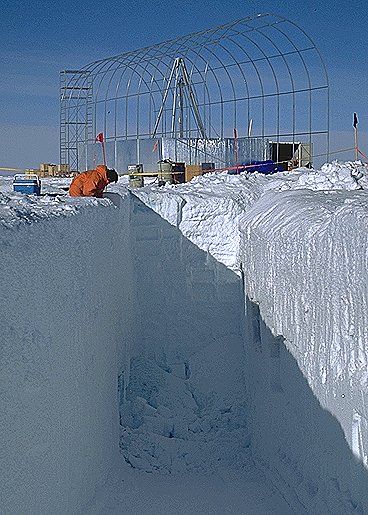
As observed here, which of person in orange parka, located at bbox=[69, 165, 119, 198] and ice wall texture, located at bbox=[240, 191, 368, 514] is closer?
ice wall texture, located at bbox=[240, 191, 368, 514]

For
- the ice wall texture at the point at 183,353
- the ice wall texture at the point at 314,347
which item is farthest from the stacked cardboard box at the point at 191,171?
the ice wall texture at the point at 314,347

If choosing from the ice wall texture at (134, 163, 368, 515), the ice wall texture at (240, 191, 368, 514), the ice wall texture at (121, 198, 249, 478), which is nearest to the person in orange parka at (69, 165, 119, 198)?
the ice wall texture at (121, 198, 249, 478)

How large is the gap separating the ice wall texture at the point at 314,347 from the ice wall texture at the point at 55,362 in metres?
1.62

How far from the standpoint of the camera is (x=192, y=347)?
1062 centimetres

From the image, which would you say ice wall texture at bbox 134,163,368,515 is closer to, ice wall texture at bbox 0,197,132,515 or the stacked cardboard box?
ice wall texture at bbox 0,197,132,515

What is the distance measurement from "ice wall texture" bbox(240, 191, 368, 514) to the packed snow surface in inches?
0.9

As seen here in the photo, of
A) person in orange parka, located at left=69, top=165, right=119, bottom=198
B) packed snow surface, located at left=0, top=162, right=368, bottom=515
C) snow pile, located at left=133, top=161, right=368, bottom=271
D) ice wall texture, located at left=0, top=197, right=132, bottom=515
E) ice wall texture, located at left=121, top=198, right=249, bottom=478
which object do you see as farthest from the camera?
snow pile, located at left=133, top=161, right=368, bottom=271

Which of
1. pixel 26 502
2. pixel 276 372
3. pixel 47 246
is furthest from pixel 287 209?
pixel 26 502

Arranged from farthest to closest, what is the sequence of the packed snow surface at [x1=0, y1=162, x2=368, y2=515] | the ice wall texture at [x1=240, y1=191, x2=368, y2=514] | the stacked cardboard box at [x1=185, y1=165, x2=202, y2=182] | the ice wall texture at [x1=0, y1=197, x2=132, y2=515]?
the stacked cardboard box at [x1=185, y1=165, x2=202, y2=182] → the ice wall texture at [x1=240, y1=191, x2=368, y2=514] → the packed snow surface at [x1=0, y1=162, x2=368, y2=515] → the ice wall texture at [x1=0, y1=197, x2=132, y2=515]

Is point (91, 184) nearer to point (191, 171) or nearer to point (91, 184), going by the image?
point (91, 184)

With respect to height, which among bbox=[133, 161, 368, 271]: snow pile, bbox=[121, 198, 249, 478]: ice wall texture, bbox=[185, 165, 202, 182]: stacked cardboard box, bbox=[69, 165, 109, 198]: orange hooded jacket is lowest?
bbox=[121, 198, 249, 478]: ice wall texture

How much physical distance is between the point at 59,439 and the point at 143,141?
54.4 ft

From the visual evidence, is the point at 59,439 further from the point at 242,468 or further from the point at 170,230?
the point at 170,230

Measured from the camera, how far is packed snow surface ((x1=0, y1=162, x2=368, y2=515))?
13.3 ft
